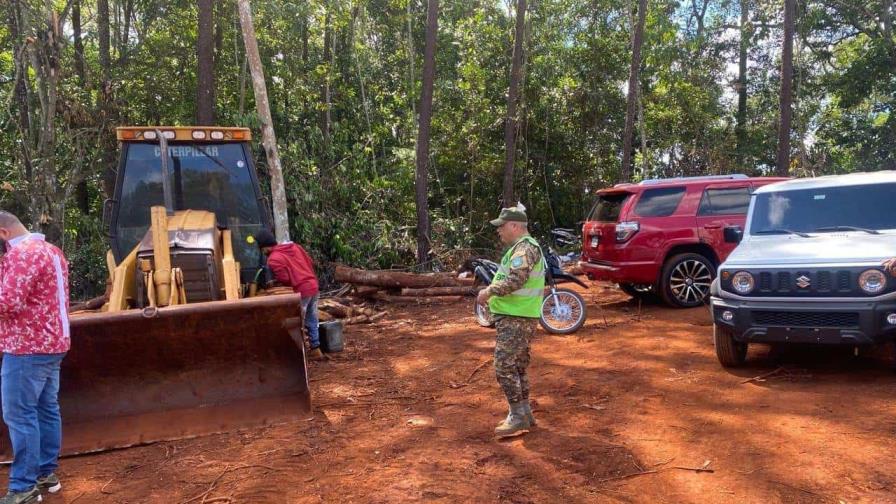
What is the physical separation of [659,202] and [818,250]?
3.95m

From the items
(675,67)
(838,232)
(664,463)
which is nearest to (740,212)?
(838,232)

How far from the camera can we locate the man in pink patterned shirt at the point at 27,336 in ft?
13.0

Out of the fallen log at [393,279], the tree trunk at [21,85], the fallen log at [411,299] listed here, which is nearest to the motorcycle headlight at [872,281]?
the fallen log at [411,299]

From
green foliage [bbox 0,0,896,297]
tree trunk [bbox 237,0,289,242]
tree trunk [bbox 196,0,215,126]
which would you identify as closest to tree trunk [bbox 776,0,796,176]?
green foliage [bbox 0,0,896,297]

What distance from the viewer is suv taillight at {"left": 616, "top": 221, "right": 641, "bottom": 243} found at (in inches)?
377

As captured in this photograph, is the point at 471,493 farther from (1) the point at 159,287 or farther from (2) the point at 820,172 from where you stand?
(2) the point at 820,172

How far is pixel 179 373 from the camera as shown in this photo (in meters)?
5.33

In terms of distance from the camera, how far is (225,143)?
7598mm

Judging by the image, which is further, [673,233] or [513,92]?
[513,92]

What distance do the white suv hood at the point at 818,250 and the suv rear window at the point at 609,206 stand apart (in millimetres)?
3355

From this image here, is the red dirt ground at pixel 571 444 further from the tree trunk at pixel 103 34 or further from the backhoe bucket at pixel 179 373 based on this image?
the tree trunk at pixel 103 34

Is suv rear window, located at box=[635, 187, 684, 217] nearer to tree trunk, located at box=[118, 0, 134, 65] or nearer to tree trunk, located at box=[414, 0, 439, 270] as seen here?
tree trunk, located at box=[414, 0, 439, 270]

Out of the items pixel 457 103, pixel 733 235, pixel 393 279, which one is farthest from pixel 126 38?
pixel 733 235

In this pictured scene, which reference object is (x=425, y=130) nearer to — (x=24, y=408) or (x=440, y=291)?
(x=440, y=291)
